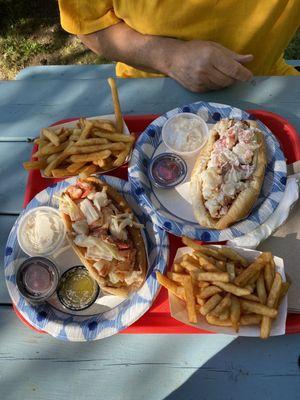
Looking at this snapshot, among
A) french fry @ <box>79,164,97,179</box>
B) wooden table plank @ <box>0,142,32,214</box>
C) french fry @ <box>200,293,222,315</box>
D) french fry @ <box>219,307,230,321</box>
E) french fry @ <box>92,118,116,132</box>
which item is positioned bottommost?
wooden table plank @ <box>0,142,32,214</box>

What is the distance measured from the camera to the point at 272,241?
2205 millimetres

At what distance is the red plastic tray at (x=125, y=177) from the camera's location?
2.12 m

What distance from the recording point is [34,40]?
4.78m

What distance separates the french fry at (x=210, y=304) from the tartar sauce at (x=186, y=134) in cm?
84

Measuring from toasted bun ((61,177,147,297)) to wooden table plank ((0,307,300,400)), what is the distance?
23cm

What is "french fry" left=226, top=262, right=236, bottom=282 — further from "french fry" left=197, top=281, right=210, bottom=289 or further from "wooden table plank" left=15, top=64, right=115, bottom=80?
"wooden table plank" left=15, top=64, right=115, bottom=80

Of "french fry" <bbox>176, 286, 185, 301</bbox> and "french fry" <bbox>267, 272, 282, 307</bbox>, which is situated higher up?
"french fry" <bbox>267, 272, 282, 307</bbox>

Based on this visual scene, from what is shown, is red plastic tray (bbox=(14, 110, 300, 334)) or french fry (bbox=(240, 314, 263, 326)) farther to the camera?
red plastic tray (bbox=(14, 110, 300, 334))

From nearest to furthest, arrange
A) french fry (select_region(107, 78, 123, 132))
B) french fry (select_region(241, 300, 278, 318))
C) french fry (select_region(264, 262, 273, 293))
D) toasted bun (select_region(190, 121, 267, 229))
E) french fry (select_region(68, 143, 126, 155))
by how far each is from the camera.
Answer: french fry (select_region(241, 300, 278, 318)) < french fry (select_region(264, 262, 273, 293)) < toasted bun (select_region(190, 121, 267, 229)) < french fry (select_region(68, 143, 126, 155)) < french fry (select_region(107, 78, 123, 132))

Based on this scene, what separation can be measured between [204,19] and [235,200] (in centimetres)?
95

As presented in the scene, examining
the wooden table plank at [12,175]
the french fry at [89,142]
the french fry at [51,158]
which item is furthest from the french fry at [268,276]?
the wooden table plank at [12,175]

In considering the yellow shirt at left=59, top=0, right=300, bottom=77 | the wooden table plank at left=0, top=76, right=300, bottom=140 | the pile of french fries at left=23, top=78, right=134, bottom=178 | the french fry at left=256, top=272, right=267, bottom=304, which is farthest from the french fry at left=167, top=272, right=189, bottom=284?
the yellow shirt at left=59, top=0, right=300, bottom=77

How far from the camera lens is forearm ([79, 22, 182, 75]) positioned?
2.54m

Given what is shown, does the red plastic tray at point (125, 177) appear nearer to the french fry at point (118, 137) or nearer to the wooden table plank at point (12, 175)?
the wooden table plank at point (12, 175)
